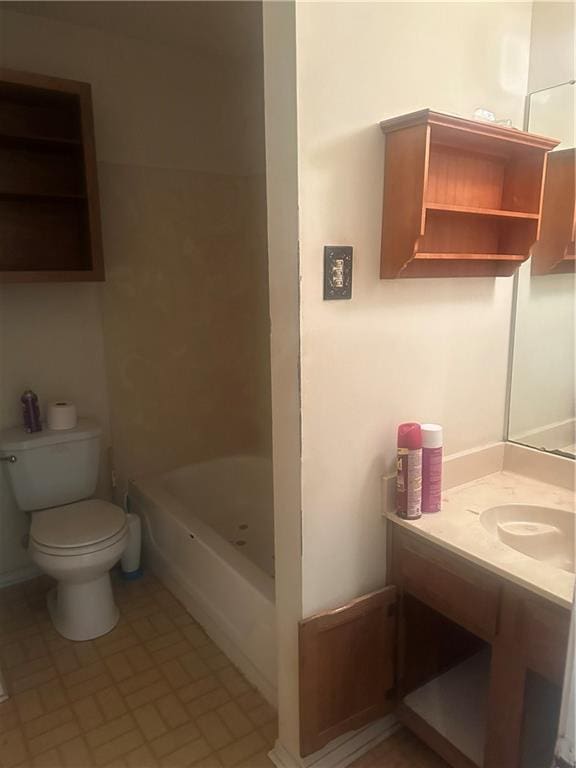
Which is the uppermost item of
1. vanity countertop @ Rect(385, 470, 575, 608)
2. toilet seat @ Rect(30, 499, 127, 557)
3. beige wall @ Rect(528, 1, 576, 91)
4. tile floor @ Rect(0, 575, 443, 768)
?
beige wall @ Rect(528, 1, 576, 91)

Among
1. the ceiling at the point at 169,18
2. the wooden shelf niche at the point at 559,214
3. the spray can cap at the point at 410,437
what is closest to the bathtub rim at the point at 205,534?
the spray can cap at the point at 410,437

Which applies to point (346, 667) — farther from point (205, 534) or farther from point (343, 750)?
point (205, 534)

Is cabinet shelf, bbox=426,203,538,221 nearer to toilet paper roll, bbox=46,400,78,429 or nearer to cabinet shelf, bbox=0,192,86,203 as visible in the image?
cabinet shelf, bbox=0,192,86,203

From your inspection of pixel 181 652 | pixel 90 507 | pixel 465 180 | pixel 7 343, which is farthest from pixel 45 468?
pixel 465 180

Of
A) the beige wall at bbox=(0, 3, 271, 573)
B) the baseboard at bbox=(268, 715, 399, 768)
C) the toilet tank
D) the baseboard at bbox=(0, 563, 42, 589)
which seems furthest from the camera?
the baseboard at bbox=(0, 563, 42, 589)

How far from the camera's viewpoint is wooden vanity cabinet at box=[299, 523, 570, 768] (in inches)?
50.2

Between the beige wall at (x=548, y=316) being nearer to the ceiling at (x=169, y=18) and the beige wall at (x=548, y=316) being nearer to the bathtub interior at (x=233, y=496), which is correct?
the ceiling at (x=169, y=18)

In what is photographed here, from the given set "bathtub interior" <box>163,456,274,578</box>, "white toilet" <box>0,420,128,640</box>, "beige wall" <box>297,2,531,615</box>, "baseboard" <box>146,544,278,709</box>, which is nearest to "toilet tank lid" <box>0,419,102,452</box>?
"white toilet" <box>0,420,128,640</box>

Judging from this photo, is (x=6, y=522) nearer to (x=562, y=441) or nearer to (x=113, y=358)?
(x=113, y=358)

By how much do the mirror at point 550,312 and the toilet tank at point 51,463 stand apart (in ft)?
5.78

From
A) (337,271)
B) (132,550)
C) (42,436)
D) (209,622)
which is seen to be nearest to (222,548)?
(209,622)

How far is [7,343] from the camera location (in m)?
2.37

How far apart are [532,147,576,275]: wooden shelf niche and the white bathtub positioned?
1395 millimetres

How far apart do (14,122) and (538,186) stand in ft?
6.69
